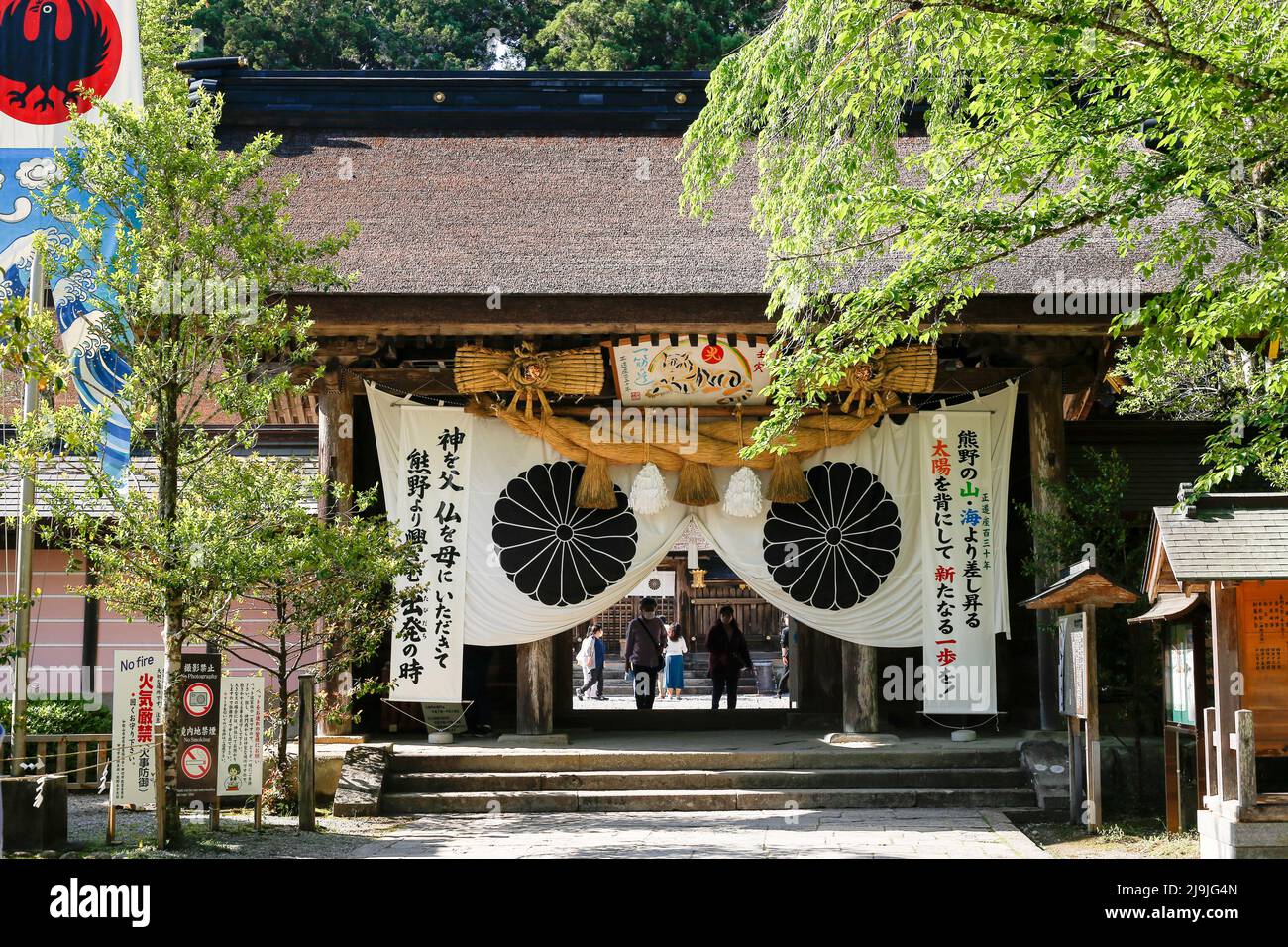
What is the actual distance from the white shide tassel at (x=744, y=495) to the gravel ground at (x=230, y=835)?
3.64m

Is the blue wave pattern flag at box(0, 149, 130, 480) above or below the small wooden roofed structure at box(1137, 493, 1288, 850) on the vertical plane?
above

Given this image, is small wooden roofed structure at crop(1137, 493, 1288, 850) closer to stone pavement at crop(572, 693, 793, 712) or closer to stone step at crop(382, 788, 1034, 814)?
stone step at crop(382, 788, 1034, 814)

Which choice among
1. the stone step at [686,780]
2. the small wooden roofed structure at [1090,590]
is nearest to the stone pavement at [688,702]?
the stone step at [686,780]

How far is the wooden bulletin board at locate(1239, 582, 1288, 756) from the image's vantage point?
7.13m

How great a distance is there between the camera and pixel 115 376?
8.35 m

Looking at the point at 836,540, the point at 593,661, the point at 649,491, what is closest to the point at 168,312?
the point at 649,491

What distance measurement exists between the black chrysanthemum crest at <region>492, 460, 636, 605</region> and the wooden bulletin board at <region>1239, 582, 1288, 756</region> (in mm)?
5079

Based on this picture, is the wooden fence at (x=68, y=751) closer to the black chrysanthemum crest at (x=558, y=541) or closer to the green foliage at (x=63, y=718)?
the green foliage at (x=63, y=718)

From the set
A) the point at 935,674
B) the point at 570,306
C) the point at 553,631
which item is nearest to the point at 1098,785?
the point at 935,674

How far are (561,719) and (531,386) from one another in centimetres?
411

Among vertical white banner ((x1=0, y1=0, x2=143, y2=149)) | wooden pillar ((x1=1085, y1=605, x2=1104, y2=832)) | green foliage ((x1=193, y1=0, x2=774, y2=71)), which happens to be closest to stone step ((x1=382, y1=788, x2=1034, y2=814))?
wooden pillar ((x1=1085, y1=605, x2=1104, y2=832))

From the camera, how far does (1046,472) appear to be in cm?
1056

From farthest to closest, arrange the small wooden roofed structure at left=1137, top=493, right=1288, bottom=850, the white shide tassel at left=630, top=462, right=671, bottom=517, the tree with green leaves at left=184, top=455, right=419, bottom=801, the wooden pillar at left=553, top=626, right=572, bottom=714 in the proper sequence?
the wooden pillar at left=553, top=626, right=572, bottom=714 < the white shide tassel at left=630, top=462, right=671, bottom=517 < the tree with green leaves at left=184, top=455, right=419, bottom=801 < the small wooden roofed structure at left=1137, top=493, right=1288, bottom=850

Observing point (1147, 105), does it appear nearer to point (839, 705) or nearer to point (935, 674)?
point (935, 674)
